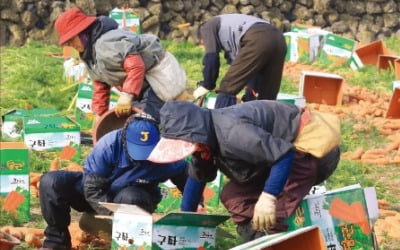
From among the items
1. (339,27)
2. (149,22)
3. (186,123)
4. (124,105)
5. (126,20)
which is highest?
(186,123)

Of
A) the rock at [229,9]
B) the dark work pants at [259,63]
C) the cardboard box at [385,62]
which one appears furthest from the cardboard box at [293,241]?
the rock at [229,9]

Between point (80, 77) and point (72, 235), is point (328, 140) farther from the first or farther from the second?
point (80, 77)

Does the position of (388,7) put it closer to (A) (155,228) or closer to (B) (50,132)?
(B) (50,132)

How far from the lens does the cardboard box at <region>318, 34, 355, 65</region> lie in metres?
10.4

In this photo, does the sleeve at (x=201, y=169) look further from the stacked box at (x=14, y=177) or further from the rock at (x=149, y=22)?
the rock at (x=149, y=22)

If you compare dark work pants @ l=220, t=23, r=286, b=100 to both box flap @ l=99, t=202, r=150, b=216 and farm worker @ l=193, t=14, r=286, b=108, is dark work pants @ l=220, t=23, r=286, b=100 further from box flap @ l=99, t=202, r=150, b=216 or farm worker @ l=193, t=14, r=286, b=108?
box flap @ l=99, t=202, r=150, b=216

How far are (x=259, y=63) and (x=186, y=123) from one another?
2326 millimetres

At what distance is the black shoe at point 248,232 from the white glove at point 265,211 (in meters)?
0.26

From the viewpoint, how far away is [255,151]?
3.62 m

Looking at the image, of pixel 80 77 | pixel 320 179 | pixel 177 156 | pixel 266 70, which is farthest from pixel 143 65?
pixel 80 77

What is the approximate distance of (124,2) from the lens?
11578 mm

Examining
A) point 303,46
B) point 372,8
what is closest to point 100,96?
point 303,46

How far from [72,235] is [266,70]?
1945mm

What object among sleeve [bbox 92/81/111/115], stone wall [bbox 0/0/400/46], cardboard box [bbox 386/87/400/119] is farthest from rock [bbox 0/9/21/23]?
sleeve [bbox 92/81/111/115]
